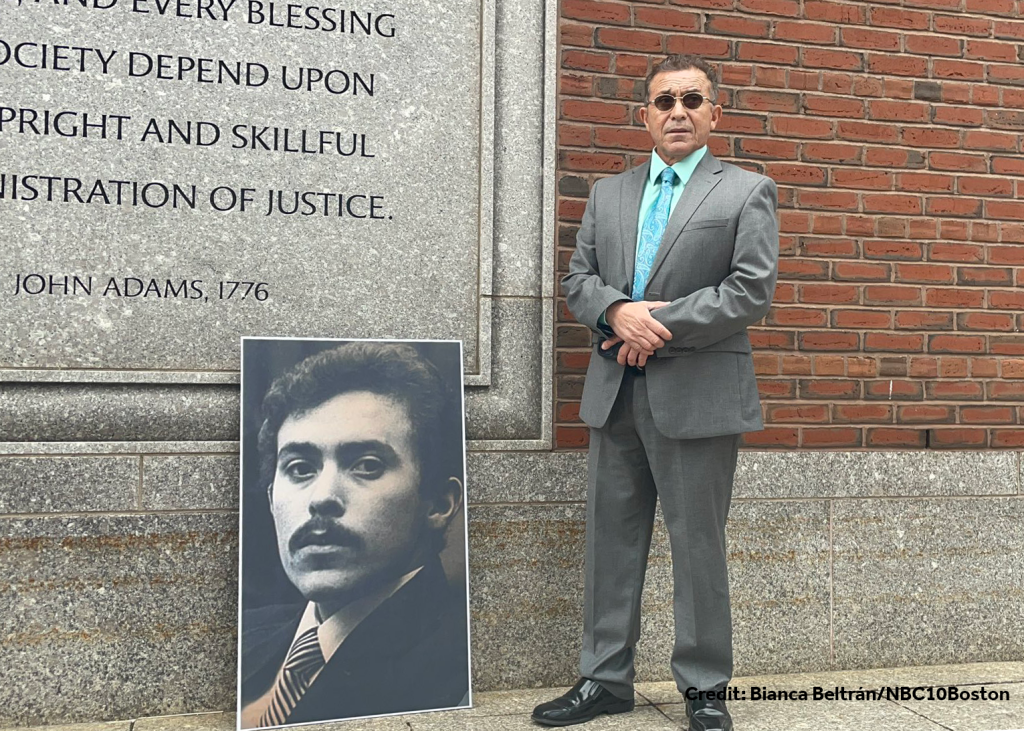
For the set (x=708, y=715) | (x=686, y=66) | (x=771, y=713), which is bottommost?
(x=771, y=713)

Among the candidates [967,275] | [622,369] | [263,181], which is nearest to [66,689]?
[263,181]

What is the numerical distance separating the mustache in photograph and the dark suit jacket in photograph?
0.71ft

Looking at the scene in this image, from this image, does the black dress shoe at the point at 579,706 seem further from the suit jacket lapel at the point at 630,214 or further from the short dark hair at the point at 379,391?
the suit jacket lapel at the point at 630,214

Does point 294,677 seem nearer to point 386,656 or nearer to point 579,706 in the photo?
point 386,656

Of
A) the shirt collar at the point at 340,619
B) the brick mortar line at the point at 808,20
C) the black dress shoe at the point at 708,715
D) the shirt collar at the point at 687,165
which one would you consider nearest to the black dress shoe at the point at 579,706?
the black dress shoe at the point at 708,715

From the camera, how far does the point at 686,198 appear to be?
11.1 feet

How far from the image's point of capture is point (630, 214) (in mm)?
3486

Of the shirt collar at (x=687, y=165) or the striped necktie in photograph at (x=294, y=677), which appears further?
the shirt collar at (x=687, y=165)

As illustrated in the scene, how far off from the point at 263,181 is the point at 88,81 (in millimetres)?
686

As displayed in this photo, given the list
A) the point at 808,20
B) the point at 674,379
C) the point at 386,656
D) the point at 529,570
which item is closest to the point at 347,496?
the point at 386,656

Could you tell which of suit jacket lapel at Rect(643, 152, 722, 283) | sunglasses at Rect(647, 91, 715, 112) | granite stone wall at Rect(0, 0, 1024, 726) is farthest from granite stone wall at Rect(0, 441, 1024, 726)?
sunglasses at Rect(647, 91, 715, 112)

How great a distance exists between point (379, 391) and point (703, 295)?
47.5 inches

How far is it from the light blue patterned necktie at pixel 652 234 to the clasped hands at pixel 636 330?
14 cm

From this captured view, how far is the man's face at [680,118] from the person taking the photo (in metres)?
3.41
